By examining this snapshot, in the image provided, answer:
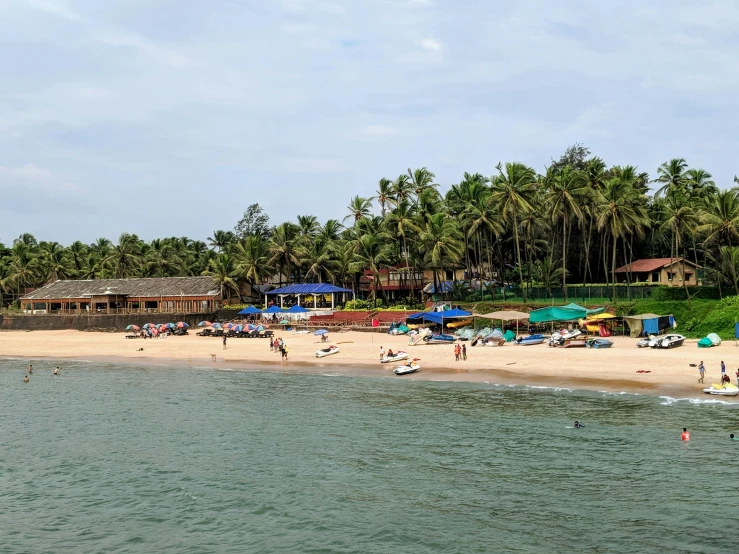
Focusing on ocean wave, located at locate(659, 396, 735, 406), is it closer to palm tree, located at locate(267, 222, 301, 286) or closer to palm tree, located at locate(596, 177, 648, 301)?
palm tree, located at locate(596, 177, 648, 301)

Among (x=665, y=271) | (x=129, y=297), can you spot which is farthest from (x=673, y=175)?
(x=129, y=297)

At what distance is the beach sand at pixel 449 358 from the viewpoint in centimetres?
4172

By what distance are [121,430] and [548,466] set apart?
20.5 meters

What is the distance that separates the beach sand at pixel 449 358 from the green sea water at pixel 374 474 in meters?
4.83

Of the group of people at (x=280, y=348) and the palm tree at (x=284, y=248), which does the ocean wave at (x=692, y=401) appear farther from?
the palm tree at (x=284, y=248)

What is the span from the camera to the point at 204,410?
123ft

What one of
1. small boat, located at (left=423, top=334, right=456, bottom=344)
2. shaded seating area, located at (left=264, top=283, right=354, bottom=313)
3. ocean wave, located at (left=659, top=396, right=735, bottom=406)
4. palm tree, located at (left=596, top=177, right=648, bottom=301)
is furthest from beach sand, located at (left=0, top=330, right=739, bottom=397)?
palm tree, located at (left=596, top=177, right=648, bottom=301)

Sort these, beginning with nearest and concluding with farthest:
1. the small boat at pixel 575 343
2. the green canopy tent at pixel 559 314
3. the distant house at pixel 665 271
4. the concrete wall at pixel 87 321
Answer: the small boat at pixel 575 343 < the green canopy tent at pixel 559 314 < the distant house at pixel 665 271 < the concrete wall at pixel 87 321

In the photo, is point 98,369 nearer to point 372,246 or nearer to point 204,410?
point 204,410

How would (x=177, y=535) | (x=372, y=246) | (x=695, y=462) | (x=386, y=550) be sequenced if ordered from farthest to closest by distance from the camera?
(x=372, y=246) < (x=695, y=462) < (x=177, y=535) < (x=386, y=550)

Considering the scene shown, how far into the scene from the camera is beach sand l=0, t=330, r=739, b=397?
41.7 metres

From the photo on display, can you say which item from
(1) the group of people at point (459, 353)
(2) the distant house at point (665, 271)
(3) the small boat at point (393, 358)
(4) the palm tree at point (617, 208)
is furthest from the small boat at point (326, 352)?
(2) the distant house at point (665, 271)

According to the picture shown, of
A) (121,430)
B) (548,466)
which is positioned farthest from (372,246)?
(548,466)

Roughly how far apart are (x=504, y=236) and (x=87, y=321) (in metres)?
57.9
